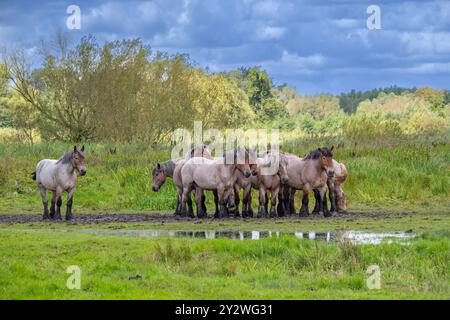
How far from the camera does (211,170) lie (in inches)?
912

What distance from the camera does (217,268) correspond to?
14.8 metres

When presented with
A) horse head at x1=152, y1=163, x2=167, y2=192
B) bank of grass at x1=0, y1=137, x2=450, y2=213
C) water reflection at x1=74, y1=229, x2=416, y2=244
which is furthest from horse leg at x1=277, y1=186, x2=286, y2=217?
water reflection at x1=74, y1=229, x2=416, y2=244

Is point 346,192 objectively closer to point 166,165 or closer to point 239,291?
point 166,165

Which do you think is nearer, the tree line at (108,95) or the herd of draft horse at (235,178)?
the herd of draft horse at (235,178)

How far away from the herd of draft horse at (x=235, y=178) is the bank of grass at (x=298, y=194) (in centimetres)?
300

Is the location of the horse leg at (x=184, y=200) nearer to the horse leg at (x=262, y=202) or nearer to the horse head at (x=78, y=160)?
the horse leg at (x=262, y=202)

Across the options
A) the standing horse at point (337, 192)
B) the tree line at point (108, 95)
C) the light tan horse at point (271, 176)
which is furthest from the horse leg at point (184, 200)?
the tree line at point (108, 95)

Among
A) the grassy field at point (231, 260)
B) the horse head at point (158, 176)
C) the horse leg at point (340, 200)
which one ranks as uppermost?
the horse head at point (158, 176)

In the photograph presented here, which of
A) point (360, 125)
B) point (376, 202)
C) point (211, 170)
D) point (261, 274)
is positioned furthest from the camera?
point (360, 125)

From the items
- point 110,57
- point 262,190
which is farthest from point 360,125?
point 262,190

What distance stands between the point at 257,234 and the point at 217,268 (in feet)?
15.4

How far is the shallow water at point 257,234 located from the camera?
1785 cm

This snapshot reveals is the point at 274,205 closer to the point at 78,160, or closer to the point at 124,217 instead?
the point at 124,217
